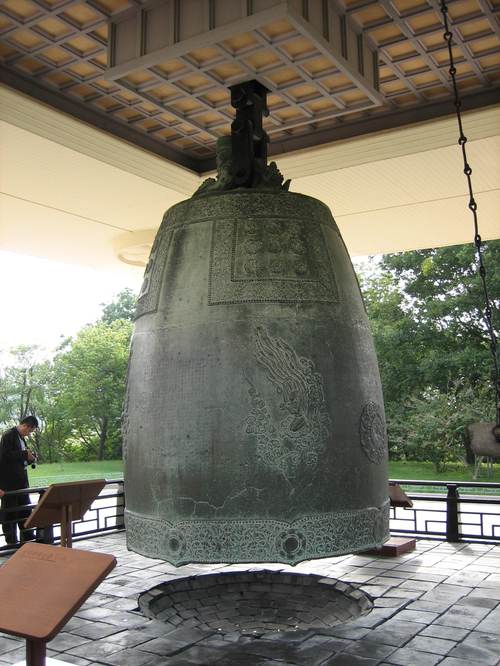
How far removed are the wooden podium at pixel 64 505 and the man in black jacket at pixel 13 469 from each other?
1.40 m

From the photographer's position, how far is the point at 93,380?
23.9 metres

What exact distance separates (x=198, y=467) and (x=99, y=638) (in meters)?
2.75

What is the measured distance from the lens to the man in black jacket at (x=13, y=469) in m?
7.53

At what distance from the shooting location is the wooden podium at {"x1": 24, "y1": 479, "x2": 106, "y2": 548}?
6.02 m

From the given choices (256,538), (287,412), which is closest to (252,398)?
(287,412)

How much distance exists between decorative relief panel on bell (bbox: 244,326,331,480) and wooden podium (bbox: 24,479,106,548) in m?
4.01

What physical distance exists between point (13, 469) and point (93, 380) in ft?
54.2

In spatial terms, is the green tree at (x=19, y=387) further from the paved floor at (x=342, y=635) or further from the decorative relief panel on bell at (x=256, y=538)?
the decorative relief panel on bell at (x=256, y=538)

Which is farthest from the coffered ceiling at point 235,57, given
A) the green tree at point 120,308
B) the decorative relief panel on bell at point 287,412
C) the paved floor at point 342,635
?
the green tree at point 120,308

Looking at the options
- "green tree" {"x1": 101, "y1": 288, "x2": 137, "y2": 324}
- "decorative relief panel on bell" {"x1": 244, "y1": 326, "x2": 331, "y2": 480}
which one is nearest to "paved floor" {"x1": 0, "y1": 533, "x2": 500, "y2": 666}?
"decorative relief panel on bell" {"x1": 244, "y1": 326, "x2": 331, "y2": 480}

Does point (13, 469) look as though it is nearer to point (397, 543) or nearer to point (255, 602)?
point (255, 602)

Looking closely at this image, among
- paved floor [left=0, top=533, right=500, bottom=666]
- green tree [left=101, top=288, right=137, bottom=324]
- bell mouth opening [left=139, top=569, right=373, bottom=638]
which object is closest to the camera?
paved floor [left=0, top=533, right=500, bottom=666]

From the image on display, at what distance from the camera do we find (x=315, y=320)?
2.66 metres

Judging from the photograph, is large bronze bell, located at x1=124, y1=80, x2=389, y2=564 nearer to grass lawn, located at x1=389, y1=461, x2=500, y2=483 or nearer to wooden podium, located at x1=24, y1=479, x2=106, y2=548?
wooden podium, located at x1=24, y1=479, x2=106, y2=548
